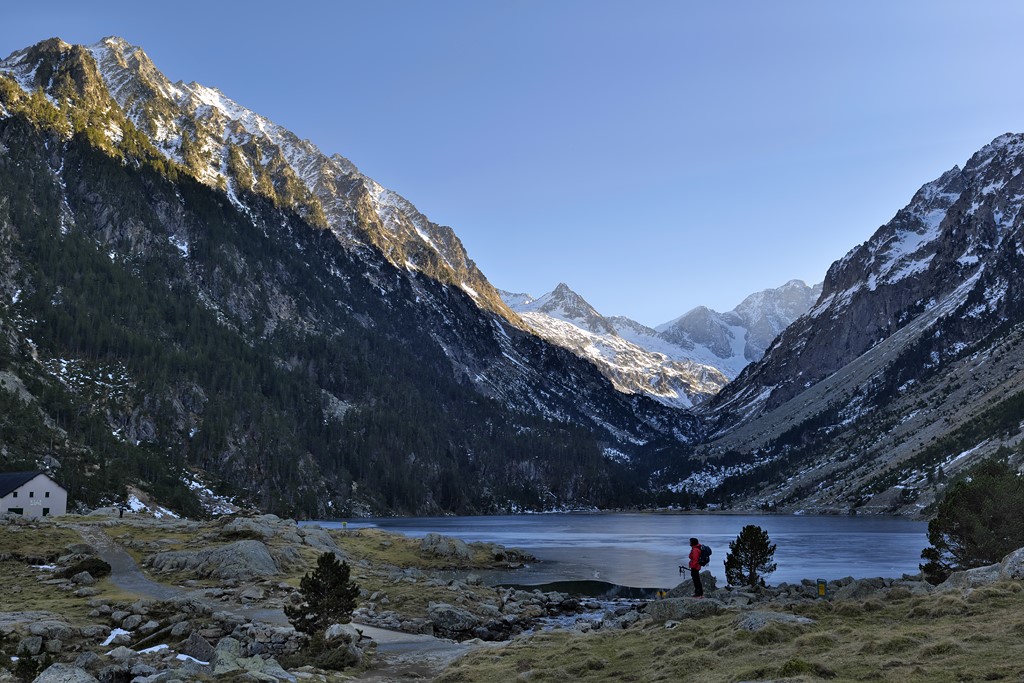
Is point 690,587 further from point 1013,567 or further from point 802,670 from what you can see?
point 802,670

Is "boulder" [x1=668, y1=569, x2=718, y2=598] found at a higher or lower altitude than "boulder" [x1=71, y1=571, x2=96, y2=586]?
lower

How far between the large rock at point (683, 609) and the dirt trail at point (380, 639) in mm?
8519

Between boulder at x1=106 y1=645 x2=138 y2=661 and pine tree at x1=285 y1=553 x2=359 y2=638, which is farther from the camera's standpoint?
pine tree at x1=285 y1=553 x2=359 y2=638

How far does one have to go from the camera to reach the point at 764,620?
102ft

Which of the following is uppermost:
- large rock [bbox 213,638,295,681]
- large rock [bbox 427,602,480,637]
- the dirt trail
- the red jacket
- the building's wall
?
the building's wall

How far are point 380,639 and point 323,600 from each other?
591cm

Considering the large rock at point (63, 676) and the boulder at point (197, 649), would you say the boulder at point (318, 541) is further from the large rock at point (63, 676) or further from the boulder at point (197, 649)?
the large rock at point (63, 676)

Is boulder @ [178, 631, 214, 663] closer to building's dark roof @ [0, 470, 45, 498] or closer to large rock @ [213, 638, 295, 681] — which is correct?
large rock @ [213, 638, 295, 681]

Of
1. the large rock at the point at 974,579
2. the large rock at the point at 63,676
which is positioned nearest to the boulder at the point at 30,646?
the large rock at the point at 63,676

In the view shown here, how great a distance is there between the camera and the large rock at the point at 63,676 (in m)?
24.0

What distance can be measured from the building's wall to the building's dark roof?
434mm

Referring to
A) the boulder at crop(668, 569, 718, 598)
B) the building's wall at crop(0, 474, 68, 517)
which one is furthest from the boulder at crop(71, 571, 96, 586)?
the building's wall at crop(0, 474, 68, 517)

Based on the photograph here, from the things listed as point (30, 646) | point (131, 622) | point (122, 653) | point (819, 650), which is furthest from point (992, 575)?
point (30, 646)

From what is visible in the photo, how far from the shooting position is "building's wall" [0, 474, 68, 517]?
3639 inches
